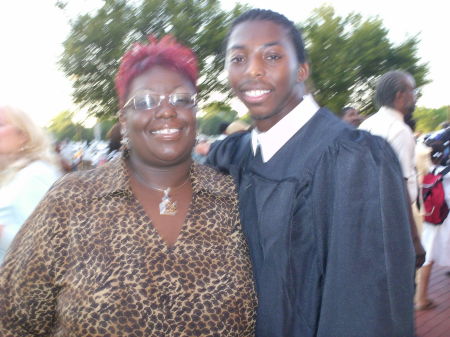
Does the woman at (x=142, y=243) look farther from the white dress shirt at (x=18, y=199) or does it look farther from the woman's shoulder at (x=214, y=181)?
the white dress shirt at (x=18, y=199)

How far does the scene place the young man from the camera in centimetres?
144

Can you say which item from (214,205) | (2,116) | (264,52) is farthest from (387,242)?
(2,116)

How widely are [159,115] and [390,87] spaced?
9.96 ft

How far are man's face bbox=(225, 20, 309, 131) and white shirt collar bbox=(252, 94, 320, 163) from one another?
39 millimetres

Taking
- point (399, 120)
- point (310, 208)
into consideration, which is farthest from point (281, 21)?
point (399, 120)

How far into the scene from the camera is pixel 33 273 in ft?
5.47

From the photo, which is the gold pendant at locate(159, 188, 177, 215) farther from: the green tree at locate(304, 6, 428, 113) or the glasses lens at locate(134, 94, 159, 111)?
the green tree at locate(304, 6, 428, 113)

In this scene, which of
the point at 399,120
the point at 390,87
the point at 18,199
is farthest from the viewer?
Result: the point at 390,87

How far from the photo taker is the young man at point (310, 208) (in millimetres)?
1439

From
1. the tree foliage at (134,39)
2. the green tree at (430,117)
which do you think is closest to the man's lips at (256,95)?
the tree foliage at (134,39)

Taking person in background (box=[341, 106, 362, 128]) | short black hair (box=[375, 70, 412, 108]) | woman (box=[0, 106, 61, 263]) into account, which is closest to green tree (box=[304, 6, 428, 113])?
person in background (box=[341, 106, 362, 128])

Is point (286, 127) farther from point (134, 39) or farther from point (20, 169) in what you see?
point (134, 39)

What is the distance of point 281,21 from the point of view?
1839mm

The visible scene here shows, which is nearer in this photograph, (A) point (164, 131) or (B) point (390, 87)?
(A) point (164, 131)
